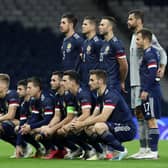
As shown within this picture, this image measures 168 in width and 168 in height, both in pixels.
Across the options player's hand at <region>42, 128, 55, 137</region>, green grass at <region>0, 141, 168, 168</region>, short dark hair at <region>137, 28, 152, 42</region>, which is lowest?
green grass at <region>0, 141, 168, 168</region>

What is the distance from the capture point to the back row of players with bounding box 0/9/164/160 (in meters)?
9.76

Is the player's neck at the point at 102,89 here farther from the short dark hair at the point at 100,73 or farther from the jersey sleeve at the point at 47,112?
the jersey sleeve at the point at 47,112

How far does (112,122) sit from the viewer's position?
32.3ft

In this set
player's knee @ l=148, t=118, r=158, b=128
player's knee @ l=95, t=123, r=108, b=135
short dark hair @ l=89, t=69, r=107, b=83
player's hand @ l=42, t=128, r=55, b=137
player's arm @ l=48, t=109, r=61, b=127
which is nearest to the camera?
player's knee @ l=95, t=123, r=108, b=135

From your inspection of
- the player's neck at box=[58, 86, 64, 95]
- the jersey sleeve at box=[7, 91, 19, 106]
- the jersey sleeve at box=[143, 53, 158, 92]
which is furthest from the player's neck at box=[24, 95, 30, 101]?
the jersey sleeve at box=[143, 53, 158, 92]

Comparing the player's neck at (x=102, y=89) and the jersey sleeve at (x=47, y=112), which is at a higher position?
the player's neck at (x=102, y=89)

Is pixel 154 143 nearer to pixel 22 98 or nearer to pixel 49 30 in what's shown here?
pixel 22 98

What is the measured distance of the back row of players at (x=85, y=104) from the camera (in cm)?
976

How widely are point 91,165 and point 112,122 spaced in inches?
42.2

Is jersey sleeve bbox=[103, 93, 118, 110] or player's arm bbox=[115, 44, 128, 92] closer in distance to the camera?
jersey sleeve bbox=[103, 93, 118, 110]

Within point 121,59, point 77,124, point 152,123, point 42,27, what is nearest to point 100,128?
point 77,124

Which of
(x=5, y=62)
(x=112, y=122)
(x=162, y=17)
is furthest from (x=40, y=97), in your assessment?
(x=162, y=17)

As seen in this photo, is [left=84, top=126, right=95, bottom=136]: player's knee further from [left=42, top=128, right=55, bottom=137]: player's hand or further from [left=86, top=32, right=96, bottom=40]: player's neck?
[left=86, top=32, right=96, bottom=40]: player's neck

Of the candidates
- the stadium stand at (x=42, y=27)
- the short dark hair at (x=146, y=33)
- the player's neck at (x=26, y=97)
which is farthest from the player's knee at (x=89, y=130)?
the stadium stand at (x=42, y=27)
